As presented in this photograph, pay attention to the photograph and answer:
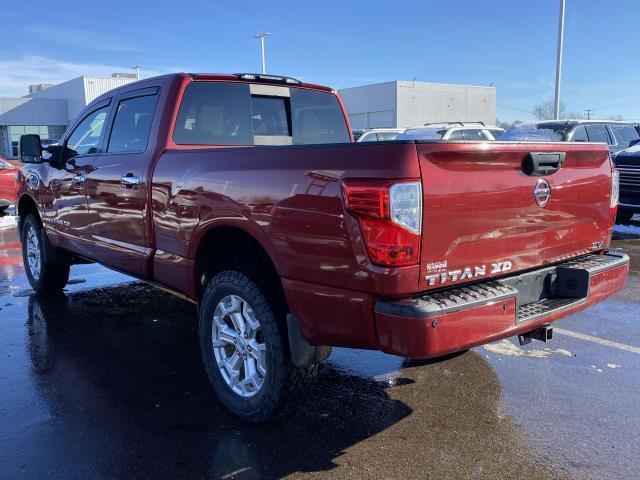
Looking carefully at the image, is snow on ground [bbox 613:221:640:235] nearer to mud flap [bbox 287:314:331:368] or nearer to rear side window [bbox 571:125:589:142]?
rear side window [bbox 571:125:589:142]

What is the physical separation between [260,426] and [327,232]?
1.35m

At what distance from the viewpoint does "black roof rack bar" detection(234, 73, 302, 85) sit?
4.60 meters

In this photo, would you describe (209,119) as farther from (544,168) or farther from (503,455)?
(503,455)

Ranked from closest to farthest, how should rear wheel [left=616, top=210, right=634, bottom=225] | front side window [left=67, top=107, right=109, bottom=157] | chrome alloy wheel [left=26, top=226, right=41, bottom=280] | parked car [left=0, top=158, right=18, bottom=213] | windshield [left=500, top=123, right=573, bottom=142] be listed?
front side window [left=67, top=107, right=109, bottom=157] < chrome alloy wheel [left=26, top=226, right=41, bottom=280] < rear wheel [left=616, top=210, right=634, bottom=225] < windshield [left=500, top=123, right=573, bottom=142] < parked car [left=0, top=158, right=18, bottom=213]

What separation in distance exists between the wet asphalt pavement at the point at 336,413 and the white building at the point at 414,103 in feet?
168

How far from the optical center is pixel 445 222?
2.66 meters

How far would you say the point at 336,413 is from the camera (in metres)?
3.55

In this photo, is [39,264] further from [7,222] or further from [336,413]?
[7,222]

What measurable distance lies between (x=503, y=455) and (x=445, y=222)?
1.33 m

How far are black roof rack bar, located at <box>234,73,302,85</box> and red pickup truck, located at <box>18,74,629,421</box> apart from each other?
0.07 ft

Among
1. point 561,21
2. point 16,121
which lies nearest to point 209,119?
point 561,21

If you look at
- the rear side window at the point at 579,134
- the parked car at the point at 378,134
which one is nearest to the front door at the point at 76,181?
the rear side window at the point at 579,134

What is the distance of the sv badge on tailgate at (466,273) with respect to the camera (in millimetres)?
2680

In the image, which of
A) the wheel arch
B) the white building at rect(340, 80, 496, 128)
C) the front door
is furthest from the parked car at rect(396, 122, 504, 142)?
the white building at rect(340, 80, 496, 128)
